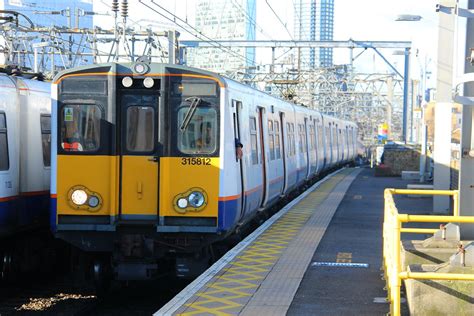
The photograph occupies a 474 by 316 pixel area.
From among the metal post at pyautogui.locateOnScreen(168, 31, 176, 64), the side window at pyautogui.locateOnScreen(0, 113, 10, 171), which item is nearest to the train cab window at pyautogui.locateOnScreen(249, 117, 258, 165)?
the side window at pyautogui.locateOnScreen(0, 113, 10, 171)

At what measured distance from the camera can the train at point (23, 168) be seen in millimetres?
10586

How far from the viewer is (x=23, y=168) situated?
11.2 meters

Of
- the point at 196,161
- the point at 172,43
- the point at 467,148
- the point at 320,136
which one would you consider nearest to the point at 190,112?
the point at 196,161

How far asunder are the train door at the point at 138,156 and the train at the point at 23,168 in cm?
179

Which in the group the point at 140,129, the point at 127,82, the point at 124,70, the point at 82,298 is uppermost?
the point at 124,70

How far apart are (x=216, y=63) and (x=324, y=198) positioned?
928 inches

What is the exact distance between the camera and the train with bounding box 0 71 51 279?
10.6m

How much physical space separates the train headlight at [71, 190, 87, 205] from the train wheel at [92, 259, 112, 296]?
A: 0.90 metres

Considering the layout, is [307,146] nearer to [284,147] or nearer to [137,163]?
[284,147]

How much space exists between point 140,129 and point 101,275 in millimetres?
2023

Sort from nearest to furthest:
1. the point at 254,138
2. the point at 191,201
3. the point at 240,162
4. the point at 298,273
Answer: the point at 298,273 → the point at 191,201 → the point at 240,162 → the point at 254,138

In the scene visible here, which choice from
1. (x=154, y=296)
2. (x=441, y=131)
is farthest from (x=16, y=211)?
(x=441, y=131)

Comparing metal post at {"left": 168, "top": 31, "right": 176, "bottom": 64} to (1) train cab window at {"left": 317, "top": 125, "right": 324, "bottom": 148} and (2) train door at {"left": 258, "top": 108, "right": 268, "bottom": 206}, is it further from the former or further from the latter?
(1) train cab window at {"left": 317, "top": 125, "right": 324, "bottom": 148}

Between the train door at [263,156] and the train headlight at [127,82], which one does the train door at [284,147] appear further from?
the train headlight at [127,82]
